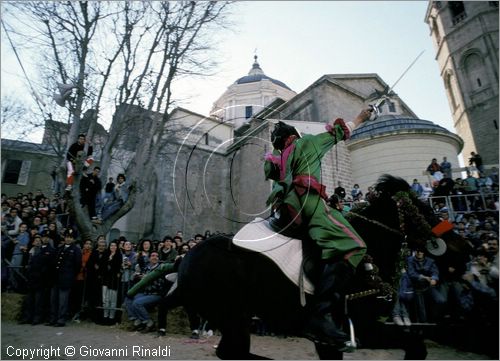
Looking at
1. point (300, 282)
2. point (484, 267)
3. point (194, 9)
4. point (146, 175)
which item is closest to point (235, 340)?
point (300, 282)

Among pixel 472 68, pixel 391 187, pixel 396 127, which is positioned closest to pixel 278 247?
pixel 391 187

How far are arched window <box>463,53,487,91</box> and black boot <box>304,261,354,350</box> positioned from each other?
44.4m

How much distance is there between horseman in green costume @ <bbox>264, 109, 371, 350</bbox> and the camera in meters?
3.37

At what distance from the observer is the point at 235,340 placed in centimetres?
357

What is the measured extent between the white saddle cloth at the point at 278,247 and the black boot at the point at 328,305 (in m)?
0.22

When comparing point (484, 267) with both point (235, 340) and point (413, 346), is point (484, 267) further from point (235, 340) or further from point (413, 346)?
point (235, 340)

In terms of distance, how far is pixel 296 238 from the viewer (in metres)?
3.77

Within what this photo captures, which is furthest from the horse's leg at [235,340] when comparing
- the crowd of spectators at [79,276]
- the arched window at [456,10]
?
the arched window at [456,10]

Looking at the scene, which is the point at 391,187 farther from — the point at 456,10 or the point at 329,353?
the point at 456,10

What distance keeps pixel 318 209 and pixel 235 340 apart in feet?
5.70

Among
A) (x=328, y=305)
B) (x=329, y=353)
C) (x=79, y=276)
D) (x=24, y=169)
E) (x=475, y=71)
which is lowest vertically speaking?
(x=329, y=353)

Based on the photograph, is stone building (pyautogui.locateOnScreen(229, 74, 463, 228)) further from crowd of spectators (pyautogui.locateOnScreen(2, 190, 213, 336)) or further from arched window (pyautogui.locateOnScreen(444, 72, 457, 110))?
arched window (pyautogui.locateOnScreen(444, 72, 457, 110))

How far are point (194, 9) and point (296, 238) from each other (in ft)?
47.3

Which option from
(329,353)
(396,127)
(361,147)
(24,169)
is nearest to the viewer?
(329,353)
